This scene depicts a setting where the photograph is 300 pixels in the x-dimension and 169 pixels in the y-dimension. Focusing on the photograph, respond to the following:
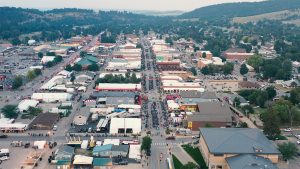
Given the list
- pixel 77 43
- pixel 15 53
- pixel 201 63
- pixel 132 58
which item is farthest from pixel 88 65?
pixel 77 43

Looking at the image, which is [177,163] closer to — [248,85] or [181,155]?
[181,155]

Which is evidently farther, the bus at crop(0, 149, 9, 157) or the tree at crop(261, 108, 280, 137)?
the tree at crop(261, 108, 280, 137)

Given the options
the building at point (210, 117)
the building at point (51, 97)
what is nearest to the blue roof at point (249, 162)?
the building at point (210, 117)

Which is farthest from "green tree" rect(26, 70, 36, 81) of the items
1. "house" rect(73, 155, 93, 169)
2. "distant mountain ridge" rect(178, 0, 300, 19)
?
"distant mountain ridge" rect(178, 0, 300, 19)

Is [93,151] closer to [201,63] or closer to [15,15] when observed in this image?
[201,63]

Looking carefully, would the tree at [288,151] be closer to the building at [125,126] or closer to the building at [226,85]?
the building at [125,126]

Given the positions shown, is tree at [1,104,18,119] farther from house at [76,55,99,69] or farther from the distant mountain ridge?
the distant mountain ridge

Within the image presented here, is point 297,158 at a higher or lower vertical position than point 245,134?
lower

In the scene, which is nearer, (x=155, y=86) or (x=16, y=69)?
(x=155, y=86)
